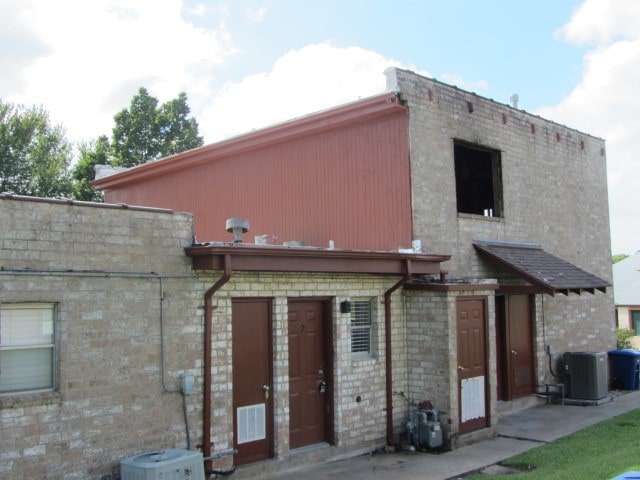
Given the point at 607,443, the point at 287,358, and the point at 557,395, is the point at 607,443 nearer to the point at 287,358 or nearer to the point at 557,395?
the point at 557,395

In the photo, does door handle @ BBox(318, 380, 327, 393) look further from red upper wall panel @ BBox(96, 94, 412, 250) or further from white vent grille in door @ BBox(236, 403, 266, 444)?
red upper wall panel @ BBox(96, 94, 412, 250)

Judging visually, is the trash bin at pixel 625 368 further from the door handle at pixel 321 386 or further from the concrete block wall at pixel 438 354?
the door handle at pixel 321 386

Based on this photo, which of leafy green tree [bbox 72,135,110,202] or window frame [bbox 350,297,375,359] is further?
leafy green tree [bbox 72,135,110,202]

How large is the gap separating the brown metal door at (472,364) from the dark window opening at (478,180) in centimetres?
350

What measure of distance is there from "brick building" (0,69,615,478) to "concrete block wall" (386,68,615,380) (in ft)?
0.16

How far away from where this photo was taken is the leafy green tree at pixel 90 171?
34031mm

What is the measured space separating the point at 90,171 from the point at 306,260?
2802 cm

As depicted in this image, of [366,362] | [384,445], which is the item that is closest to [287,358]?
[366,362]

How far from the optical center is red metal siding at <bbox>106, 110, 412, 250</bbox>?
1198 cm

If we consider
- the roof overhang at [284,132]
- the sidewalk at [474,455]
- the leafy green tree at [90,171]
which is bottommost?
the sidewalk at [474,455]

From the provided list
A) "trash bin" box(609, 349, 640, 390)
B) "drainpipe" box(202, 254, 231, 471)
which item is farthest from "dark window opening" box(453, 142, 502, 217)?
"drainpipe" box(202, 254, 231, 471)

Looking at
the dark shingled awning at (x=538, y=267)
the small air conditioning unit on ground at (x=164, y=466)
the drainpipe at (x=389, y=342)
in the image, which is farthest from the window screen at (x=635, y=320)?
the small air conditioning unit on ground at (x=164, y=466)

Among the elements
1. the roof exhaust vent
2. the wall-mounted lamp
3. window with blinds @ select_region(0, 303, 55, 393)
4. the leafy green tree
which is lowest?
window with blinds @ select_region(0, 303, 55, 393)

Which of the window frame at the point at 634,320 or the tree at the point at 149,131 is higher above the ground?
the tree at the point at 149,131
